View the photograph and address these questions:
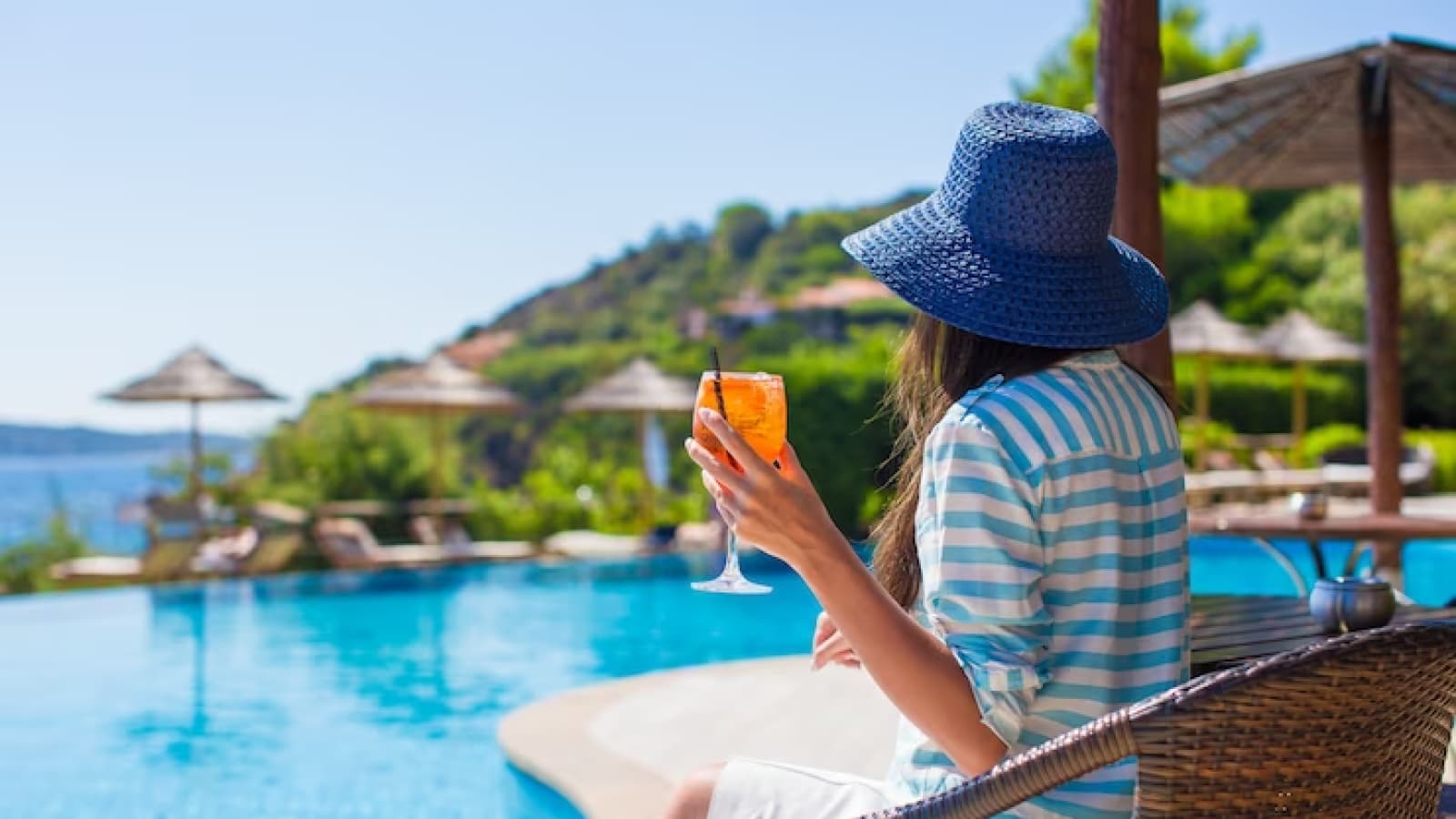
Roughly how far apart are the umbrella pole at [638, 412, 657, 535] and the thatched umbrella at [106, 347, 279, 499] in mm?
4322

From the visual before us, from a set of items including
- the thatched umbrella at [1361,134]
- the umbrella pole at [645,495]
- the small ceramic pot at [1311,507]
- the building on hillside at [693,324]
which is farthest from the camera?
the building on hillside at [693,324]

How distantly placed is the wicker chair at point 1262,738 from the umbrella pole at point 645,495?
578 inches

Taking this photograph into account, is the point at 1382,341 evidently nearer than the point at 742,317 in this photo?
Yes

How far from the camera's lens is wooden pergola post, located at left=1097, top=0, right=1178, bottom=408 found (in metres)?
3.57

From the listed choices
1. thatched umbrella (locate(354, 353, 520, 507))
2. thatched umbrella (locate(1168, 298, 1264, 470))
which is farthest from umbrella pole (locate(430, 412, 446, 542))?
thatched umbrella (locate(1168, 298, 1264, 470))

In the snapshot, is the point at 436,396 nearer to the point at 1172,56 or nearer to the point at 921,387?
the point at 921,387

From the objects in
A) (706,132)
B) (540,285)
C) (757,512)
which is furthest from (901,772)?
(540,285)

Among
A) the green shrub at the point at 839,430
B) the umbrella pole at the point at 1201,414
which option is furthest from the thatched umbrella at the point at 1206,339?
the green shrub at the point at 839,430

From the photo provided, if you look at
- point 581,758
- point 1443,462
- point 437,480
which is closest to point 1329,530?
point 581,758

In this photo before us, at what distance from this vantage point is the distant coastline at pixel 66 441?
46.4 m

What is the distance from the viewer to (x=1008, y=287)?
4.71ft

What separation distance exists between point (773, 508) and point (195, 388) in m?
14.1

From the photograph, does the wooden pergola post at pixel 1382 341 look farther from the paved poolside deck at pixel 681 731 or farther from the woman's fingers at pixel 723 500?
the woman's fingers at pixel 723 500

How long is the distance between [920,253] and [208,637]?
9.51m
